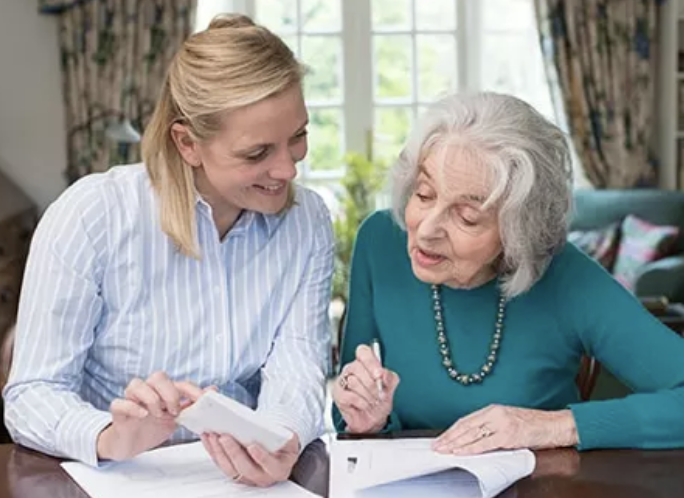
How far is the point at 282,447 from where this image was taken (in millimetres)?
1429

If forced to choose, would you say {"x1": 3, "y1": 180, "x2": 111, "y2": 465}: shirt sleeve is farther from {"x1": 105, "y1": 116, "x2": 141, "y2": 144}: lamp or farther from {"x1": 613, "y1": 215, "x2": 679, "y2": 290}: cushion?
{"x1": 613, "y1": 215, "x2": 679, "y2": 290}: cushion

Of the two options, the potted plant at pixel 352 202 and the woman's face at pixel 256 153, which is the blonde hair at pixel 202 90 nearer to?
the woman's face at pixel 256 153

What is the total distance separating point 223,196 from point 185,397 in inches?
16.4

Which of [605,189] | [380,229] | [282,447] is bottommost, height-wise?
[605,189]

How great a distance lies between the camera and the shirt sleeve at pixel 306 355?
161 centimetres

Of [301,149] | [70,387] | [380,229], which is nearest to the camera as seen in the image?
[70,387]

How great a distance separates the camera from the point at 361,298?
1916 millimetres

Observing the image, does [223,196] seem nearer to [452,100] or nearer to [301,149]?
[301,149]

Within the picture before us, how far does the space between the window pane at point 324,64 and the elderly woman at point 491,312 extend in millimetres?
3949

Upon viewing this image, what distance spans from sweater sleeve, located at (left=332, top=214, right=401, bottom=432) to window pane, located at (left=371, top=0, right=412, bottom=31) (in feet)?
13.1

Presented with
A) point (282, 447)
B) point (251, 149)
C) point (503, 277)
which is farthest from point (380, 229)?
point (282, 447)

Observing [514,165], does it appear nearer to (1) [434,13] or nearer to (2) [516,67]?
(1) [434,13]

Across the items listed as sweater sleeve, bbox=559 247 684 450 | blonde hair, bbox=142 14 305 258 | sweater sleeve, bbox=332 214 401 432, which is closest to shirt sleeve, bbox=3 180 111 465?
blonde hair, bbox=142 14 305 258

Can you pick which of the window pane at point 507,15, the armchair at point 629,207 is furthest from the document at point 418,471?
the window pane at point 507,15
